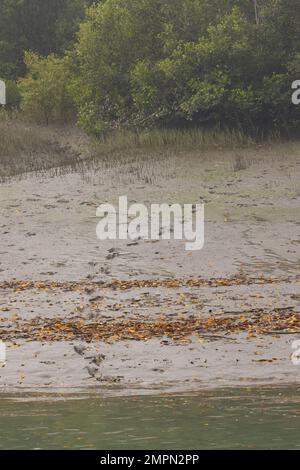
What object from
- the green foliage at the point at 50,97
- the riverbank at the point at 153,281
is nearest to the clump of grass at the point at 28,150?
the green foliage at the point at 50,97

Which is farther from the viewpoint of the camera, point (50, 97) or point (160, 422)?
point (50, 97)

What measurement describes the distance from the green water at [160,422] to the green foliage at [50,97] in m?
27.0

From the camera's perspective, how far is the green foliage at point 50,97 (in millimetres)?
36219

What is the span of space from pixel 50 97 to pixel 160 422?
28953mm

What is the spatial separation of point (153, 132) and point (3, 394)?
66.8 feet

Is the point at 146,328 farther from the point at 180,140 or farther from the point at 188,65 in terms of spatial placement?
the point at 188,65

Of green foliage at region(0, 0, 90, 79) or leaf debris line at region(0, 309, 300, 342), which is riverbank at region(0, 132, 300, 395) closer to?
leaf debris line at region(0, 309, 300, 342)

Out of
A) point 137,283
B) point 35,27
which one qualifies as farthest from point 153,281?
point 35,27

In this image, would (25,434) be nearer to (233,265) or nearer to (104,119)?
(233,265)

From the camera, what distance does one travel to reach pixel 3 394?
34.1 ft

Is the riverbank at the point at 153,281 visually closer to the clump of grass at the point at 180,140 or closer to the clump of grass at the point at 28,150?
the clump of grass at the point at 180,140

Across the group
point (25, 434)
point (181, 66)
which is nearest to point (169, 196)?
point (181, 66)

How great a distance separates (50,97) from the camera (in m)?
36.5

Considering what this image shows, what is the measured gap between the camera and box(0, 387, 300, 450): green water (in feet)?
25.3
